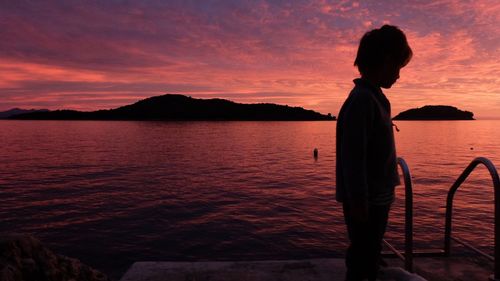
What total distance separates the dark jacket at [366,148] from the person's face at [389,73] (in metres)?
0.08

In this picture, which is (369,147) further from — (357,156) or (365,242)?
(365,242)

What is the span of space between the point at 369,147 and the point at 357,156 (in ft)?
0.72

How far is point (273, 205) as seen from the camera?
1484 cm

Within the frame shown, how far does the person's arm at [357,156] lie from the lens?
8.40 ft

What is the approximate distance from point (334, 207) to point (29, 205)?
40.6 ft

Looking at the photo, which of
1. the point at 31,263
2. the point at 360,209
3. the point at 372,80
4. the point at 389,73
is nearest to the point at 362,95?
the point at 372,80

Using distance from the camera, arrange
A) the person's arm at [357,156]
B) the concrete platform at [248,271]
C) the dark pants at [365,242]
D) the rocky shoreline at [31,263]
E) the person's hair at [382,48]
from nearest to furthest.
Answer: the person's arm at [357,156] < the person's hair at [382,48] < the dark pants at [365,242] < the rocky shoreline at [31,263] < the concrete platform at [248,271]

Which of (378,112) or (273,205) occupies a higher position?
(378,112)

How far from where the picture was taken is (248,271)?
396cm

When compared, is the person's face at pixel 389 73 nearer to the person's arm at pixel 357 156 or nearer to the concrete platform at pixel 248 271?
the person's arm at pixel 357 156

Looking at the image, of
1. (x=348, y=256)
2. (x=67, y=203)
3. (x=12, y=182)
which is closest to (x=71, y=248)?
(x=67, y=203)

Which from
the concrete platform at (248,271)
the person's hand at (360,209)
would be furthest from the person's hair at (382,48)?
the concrete platform at (248,271)

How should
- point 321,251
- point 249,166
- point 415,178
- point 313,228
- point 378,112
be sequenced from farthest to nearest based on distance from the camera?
point 249,166 < point 415,178 < point 313,228 < point 321,251 < point 378,112

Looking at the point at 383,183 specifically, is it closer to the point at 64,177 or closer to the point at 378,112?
the point at 378,112
